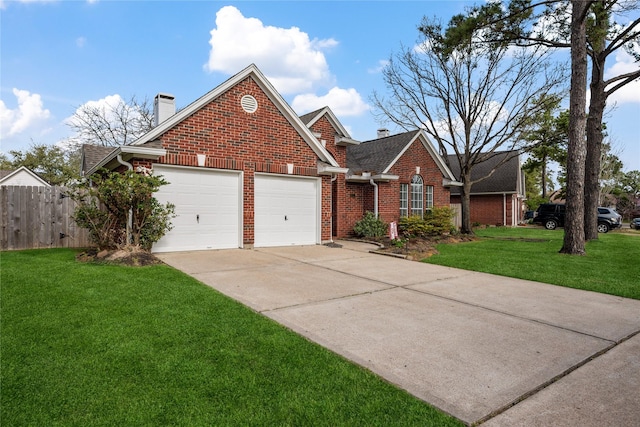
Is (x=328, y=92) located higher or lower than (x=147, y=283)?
higher

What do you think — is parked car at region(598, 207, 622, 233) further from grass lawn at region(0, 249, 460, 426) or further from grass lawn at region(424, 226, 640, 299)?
grass lawn at region(0, 249, 460, 426)

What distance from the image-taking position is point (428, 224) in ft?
51.1

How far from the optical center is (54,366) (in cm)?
300

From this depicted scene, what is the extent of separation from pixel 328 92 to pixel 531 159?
84.1 ft

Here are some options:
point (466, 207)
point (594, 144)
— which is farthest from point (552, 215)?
point (466, 207)

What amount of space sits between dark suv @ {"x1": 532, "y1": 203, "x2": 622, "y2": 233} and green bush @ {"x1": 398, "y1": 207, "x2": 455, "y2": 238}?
1164 centimetres

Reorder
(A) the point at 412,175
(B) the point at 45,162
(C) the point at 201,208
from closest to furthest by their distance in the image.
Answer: (C) the point at 201,208 < (A) the point at 412,175 < (B) the point at 45,162

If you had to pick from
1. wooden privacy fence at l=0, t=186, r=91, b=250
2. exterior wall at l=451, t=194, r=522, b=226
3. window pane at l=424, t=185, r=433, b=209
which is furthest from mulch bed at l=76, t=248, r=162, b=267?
exterior wall at l=451, t=194, r=522, b=226

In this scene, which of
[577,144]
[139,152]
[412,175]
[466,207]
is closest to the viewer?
[139,152]

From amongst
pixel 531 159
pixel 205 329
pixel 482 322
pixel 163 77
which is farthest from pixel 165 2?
pixel 531 159

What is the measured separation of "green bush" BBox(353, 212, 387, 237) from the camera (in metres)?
14.9

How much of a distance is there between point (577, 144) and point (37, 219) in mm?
16453

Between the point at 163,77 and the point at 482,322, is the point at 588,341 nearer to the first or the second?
the point at 482,322

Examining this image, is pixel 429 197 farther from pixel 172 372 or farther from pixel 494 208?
pixel 172 372
